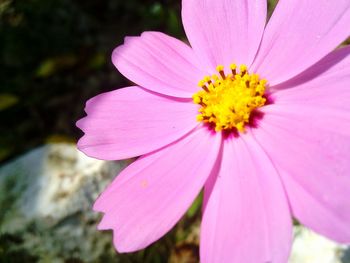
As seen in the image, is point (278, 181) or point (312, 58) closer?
point (278, 181)

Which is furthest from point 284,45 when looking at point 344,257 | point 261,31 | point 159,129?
point 344,257

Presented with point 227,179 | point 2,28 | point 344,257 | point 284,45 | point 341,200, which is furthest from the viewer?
point 2,28

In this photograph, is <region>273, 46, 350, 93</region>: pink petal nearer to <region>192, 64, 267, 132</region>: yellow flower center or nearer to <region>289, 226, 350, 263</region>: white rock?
<region>192, 64, 267, 132</region>: yellow flower center

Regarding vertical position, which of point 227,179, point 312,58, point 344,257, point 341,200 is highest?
point 312,58

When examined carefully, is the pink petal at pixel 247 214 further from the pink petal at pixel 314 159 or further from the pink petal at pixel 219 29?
the pink petal at pixel 219 29

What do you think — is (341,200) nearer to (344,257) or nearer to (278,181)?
(278,181)

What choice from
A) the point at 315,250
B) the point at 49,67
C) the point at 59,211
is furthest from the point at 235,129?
the point at 49,67

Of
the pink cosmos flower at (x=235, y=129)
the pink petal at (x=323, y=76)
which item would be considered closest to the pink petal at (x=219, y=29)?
the pink cosmos flower at (x=235, y=129)
